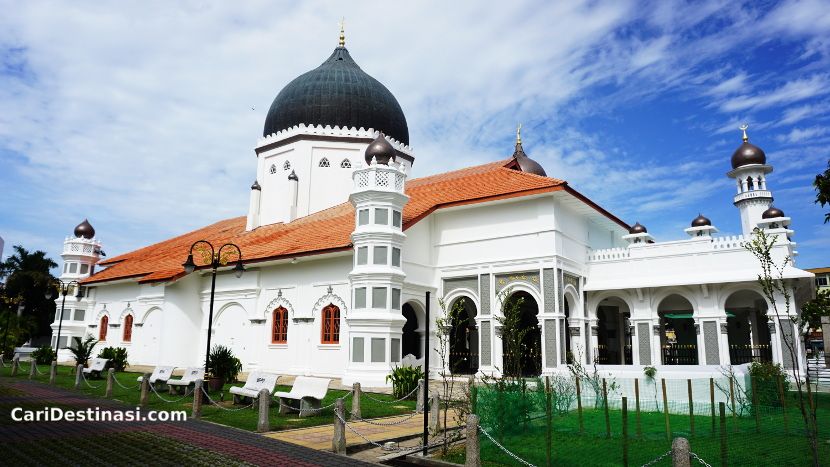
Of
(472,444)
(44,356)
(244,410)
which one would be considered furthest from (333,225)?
(472,444)

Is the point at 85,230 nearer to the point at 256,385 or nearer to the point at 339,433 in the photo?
the point at 256,385

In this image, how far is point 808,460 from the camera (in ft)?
25.7

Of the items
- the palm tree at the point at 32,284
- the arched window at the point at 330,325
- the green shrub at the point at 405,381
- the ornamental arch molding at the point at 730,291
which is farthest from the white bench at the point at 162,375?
the palm tree at the point at 32,284

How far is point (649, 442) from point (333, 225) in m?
16.0

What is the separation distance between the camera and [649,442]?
28.7 feet

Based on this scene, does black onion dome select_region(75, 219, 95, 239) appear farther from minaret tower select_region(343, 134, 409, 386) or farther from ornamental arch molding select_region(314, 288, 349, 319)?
minaret tower select_region(343, 134, 409, 386)

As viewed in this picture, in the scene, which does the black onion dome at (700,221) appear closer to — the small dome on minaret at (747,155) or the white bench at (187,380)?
the small dome on minaret at (747,155)

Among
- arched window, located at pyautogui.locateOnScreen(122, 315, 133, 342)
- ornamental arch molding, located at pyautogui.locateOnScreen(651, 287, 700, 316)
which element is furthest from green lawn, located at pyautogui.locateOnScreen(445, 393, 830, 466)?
arched window, located at pyautogui.locateOnScreen(122, 315, 133, 342)

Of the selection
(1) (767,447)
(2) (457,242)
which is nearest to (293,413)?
(1) (767,447)

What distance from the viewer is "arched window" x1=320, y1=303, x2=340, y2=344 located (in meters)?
20.2

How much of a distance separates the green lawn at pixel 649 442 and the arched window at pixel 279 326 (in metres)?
13.3

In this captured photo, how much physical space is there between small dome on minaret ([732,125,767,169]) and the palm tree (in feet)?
144

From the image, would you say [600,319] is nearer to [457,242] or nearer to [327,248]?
[457,242]

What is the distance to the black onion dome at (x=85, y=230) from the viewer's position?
32562 millimetres
